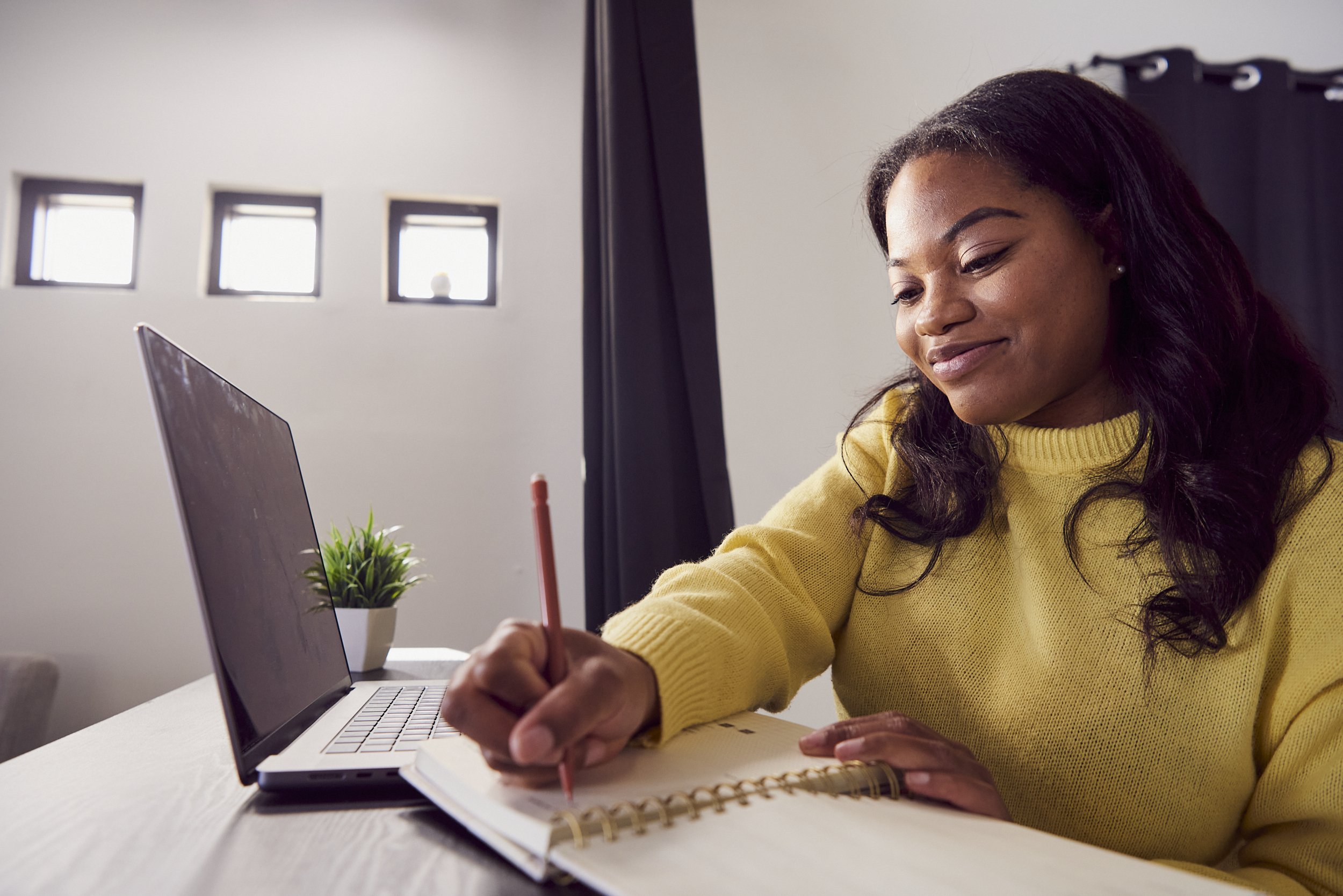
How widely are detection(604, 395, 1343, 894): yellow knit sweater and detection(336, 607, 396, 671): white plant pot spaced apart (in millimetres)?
588

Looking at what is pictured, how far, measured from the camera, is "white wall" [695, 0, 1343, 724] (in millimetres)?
2285

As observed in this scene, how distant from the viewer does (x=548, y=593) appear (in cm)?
45

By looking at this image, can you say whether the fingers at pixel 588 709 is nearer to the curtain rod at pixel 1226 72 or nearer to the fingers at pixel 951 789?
the fingers at pixel 951 789

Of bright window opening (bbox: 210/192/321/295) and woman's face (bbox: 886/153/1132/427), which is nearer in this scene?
woman's face (bbox: 886/153/1132/427)

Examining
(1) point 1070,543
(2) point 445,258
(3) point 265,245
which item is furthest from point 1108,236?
(3) point 265,245

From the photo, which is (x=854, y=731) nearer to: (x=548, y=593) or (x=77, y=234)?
(x=548, y=593)

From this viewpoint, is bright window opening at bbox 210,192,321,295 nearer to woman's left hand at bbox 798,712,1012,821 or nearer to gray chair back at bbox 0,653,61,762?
gray chair back at bbox 0,653,61,762

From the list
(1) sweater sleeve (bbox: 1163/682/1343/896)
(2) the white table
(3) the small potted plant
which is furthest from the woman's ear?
(3) the small potted plant

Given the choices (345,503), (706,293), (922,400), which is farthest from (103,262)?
(922,400)

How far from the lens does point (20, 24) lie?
7.14 feet

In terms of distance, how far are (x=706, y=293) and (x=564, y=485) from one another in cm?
79

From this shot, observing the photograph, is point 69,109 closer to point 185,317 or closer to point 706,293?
point 185,317

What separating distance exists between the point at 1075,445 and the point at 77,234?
2.59 m

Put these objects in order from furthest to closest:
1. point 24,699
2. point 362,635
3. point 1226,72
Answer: point 1226,72, point 24,699, point 362,635
